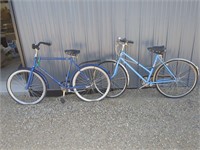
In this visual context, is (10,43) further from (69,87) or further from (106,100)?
(106,100)

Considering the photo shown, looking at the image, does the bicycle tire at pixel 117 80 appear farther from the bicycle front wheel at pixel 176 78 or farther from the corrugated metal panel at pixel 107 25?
the bicycle front wheel at pixel 176 78

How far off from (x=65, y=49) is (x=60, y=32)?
0.27 metres

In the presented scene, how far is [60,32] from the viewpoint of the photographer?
2777mm

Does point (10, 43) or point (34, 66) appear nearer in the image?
point (34, 66)

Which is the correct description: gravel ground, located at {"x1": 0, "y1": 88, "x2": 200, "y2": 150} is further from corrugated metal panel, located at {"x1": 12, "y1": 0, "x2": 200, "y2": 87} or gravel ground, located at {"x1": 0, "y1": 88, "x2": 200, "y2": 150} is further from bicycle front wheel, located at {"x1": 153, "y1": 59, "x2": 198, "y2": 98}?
corrugated metal panel, located at {"x1": 12, "y1": 0, "x2": 200, "y2": 87}

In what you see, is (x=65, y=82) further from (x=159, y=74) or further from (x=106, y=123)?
(x=159, y=74)

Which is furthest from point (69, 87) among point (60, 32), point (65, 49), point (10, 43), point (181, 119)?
point (10, 43)

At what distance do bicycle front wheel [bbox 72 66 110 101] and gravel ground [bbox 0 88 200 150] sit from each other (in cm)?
15

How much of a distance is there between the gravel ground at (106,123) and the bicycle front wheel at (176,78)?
128 mm

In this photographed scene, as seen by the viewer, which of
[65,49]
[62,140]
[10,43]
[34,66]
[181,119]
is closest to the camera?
[62,140]

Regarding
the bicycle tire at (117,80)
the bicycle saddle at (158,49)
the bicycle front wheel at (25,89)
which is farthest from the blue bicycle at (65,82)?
the bicycle saddle at (158,49)

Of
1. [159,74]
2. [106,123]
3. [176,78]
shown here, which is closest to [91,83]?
[106,123]

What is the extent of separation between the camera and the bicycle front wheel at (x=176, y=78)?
282cm

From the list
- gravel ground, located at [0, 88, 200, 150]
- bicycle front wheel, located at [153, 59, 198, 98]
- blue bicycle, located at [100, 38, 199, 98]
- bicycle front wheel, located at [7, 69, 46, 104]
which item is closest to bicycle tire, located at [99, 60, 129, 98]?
blue bicycle, located at [100, 38, 199, 98]
